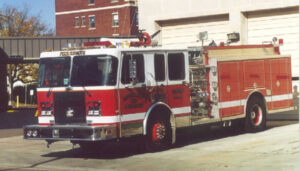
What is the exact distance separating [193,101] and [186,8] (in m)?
13.8

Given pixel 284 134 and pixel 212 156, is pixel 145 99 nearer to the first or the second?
pixel 212 156

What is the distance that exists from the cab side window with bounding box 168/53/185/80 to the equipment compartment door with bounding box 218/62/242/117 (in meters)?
1.35

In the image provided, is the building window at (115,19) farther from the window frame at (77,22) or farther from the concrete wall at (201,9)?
the concrete wall at (201,9)

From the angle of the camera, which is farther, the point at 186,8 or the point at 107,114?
the point at 186,8

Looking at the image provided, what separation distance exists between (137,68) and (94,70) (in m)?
0.96

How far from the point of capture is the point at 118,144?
15820mm

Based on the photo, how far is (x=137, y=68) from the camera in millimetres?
13141

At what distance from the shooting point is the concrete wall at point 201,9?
25625 millimetres

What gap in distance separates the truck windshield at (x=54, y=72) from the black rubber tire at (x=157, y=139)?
208 centimetres

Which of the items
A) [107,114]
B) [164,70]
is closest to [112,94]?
[107,114]

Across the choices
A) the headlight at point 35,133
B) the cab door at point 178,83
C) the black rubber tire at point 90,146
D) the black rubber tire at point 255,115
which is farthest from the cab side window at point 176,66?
the headlight at point 35,133

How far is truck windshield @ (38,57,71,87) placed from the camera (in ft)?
43.3

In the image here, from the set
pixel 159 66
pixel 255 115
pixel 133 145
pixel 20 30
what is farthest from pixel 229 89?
pixel 20 30

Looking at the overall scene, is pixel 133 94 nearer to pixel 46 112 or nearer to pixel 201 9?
pixel 46 112
